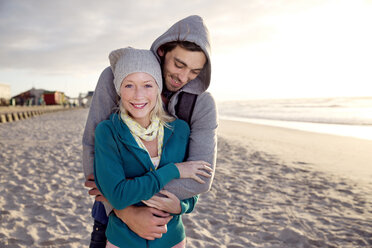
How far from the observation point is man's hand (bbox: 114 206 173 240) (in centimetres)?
161

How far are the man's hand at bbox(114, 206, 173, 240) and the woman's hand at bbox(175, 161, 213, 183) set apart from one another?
0.29m

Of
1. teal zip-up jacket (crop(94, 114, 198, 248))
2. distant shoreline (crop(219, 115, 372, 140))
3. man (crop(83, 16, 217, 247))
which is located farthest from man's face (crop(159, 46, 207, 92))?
distant shoreline (crop(219, 115, 372, 140))

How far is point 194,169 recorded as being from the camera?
68.6 inches

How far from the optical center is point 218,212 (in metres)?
4.64

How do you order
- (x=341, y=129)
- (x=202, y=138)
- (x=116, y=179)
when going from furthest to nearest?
(x=341, y=129), (x=202, y=138), (x=116, y=179)

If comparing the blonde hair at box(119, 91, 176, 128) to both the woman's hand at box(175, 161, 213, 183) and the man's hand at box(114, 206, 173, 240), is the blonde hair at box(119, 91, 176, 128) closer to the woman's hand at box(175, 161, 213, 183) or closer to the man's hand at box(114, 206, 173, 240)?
the woman's hand at box(175, 161, 213, 183)

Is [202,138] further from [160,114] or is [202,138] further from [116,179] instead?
[116,179]

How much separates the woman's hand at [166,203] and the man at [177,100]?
35 mm

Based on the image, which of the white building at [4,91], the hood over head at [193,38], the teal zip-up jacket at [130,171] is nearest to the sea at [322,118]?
the hood over head at [193,38]

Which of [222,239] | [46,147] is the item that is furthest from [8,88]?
[222,239]

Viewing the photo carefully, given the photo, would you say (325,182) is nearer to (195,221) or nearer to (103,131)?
(195,221)

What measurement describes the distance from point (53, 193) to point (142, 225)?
427 cm

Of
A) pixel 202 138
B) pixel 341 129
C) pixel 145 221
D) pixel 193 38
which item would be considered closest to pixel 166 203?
pixel 145 221

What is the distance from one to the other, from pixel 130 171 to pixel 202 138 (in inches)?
21.1
